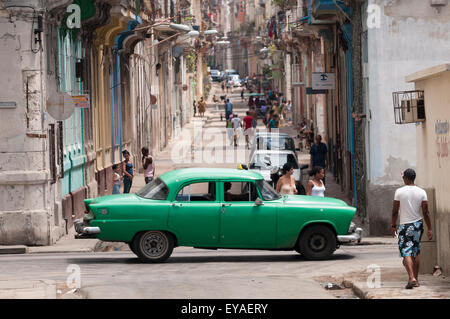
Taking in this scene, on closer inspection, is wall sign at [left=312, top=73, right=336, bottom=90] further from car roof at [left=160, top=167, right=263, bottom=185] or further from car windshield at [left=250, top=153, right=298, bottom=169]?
car roof at [left=160, top=167, right=263, bottom=185]

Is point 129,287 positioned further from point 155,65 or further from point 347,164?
point 155,65

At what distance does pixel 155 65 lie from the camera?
48.6 meters

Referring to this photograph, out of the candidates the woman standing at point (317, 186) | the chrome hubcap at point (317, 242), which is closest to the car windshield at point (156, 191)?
the chrome hubcap at point (317, 242)

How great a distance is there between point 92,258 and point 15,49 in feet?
15.0

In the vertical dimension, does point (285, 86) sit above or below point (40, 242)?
above

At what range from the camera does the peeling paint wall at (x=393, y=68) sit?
2142cm

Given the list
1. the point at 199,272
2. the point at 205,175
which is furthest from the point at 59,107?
the point at 199,272

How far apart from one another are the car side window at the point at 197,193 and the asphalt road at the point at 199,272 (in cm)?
102

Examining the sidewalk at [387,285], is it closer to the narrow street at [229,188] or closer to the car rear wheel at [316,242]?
the narrow street at [229,188]

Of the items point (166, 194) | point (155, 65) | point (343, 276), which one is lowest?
point (343, 276)

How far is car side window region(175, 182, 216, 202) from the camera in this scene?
16.2 metres

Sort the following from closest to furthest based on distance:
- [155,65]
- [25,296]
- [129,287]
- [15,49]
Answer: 1. [25,296]
2. [129,287]
3. [15,49]
4. [155,65]

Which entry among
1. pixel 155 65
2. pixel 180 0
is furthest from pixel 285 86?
pixel 155 65

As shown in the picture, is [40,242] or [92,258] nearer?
[92,258]
